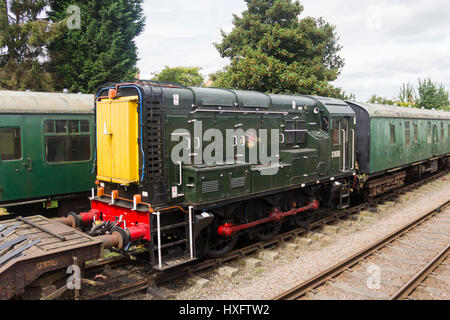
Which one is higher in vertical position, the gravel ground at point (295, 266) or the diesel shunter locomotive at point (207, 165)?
the diesel shunter locomotive at point (207, 165)

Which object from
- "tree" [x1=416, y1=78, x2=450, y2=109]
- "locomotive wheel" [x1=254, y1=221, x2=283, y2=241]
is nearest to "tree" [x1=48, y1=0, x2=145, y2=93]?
"locomotive wheel" [x1=254, y1=221, x2=283, y2=241]

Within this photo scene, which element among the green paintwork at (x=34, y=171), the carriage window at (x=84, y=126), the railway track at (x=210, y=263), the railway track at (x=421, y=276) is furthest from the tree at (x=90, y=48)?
the railway track at (x=421, y=276)

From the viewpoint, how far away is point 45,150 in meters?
9.28

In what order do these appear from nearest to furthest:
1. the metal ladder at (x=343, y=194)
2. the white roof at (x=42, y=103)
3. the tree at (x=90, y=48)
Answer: the white roof at (x=42, y=103), the metal ladder at (x=343, y=194), the tree at (x=90, y=48)

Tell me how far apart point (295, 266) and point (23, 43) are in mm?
17908

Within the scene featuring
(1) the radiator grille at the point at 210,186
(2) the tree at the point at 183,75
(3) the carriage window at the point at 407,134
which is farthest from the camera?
(2) the tree at the point at 183,75

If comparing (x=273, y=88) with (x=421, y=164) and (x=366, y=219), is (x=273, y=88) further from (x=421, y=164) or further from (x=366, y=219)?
(x=366, y=219)

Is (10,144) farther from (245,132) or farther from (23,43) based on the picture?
(23,43)

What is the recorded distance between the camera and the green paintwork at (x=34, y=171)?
28.6 ft

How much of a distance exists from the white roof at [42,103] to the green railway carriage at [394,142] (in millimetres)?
8934

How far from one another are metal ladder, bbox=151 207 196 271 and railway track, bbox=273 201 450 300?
5.62 ft

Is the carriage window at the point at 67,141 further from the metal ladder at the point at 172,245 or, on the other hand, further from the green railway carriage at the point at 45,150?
the metal ladder at the point at 172,245

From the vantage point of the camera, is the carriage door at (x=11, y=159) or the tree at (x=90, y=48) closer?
the carriage door at (x=11, y=159)

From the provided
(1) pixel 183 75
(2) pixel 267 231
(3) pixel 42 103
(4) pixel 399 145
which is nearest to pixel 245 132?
(2) pixel 267 231
